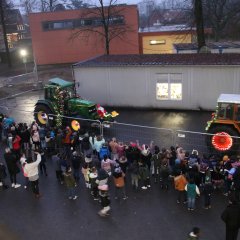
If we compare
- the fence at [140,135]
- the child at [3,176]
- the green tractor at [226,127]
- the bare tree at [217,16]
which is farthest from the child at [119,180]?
the bare tree at [217,16]

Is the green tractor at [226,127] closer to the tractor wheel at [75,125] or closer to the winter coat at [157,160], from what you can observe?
the winter coat at [157,160]

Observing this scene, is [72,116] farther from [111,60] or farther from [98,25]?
[98,25]

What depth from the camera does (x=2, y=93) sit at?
94.5ft

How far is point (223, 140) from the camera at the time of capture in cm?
1345

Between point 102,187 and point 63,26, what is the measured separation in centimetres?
3437

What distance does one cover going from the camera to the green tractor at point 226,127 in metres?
13.3

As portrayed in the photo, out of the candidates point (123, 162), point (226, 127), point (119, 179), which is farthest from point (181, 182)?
point (226, 127)

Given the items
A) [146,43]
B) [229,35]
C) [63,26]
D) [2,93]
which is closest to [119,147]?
[2,93]

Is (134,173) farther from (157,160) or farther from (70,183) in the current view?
(70,183)

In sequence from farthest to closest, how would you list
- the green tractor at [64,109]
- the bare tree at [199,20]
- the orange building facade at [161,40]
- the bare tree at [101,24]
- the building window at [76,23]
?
the building window at [76,23]
the bare tree at [101,24]
the orange building facade at [161,40]
the bare tree at [199,20]
the green tractor at [64,109]

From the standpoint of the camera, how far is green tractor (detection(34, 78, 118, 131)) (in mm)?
17703

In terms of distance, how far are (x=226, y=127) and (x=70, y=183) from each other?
6.62 m

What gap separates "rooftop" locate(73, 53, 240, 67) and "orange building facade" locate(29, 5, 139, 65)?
17559 mm

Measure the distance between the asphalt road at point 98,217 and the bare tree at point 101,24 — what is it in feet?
98.5
